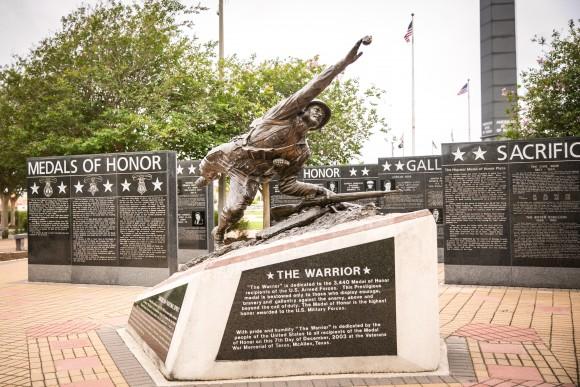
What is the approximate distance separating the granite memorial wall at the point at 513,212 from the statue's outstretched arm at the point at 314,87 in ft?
14.4

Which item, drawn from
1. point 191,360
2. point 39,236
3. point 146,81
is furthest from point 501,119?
point 191,360

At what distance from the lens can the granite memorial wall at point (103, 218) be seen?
8.98 meters

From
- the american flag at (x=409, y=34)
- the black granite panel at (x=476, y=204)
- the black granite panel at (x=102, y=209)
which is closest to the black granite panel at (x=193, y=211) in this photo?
the black granite panel at (x=102, y=209)

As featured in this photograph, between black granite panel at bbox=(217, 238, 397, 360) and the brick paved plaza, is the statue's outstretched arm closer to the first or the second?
black granite panel at bbox=(217, 238, 397, 360)

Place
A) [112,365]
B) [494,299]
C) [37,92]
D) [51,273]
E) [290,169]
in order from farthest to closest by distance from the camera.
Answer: [37,92] < [51,273] < [494,299] < [290,169] < [112,365]

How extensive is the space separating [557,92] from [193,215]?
1080cm

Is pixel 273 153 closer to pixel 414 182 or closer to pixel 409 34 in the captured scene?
pixel 414 182

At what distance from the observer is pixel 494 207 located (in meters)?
8.48

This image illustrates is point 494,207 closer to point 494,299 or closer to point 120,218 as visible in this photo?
point 494,299

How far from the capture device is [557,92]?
45.7 ft

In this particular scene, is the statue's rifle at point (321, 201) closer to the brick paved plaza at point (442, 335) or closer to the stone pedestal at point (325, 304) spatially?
the stone pedestal at point (325, 304)

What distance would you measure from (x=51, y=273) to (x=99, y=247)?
136 centimetres

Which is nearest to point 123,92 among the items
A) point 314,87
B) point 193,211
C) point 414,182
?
point 193,211

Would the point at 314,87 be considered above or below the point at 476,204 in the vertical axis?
above
